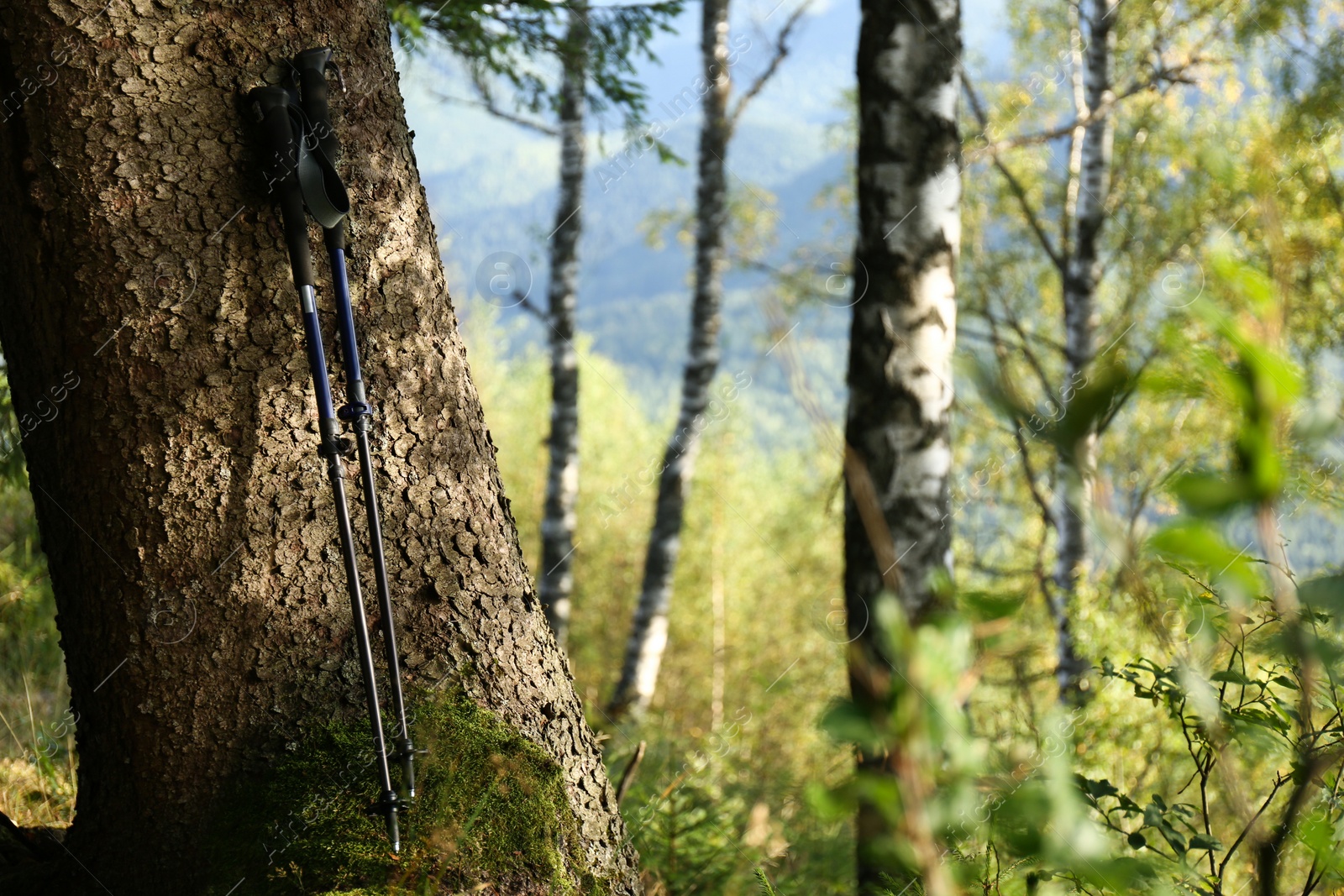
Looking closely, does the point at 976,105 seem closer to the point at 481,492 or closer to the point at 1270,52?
the point at 1270,52

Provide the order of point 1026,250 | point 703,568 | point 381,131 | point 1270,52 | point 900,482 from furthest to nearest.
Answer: point 703,568 → point 1026,250 → point 1270,52 → point 900,482 → point 381,131

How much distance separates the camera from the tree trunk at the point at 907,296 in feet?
11.0

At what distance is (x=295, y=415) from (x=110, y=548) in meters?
0.43

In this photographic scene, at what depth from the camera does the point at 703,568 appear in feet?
78.5

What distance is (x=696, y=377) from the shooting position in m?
Answer: 9.44

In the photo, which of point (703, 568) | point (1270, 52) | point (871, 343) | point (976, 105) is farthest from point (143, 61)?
point (703, 568)

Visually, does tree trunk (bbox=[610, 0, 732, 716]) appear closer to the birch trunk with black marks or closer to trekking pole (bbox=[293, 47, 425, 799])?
the birch trunk with black marks

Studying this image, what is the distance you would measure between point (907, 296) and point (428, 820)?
230cm

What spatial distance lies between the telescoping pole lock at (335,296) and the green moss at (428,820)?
53 mm

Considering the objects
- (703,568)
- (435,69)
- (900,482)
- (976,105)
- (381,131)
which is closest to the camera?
(381,131)

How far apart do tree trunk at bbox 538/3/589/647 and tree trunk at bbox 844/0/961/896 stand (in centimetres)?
578

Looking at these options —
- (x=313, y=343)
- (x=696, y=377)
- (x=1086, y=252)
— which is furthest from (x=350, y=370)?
(x=1086, y=252)

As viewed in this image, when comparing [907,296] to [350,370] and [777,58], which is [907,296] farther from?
[777,58]

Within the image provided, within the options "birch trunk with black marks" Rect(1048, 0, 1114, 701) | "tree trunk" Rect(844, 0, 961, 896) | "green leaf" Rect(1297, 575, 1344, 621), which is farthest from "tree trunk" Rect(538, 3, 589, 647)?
"green leaf" Rect(1297, 575, 1344, 621)
